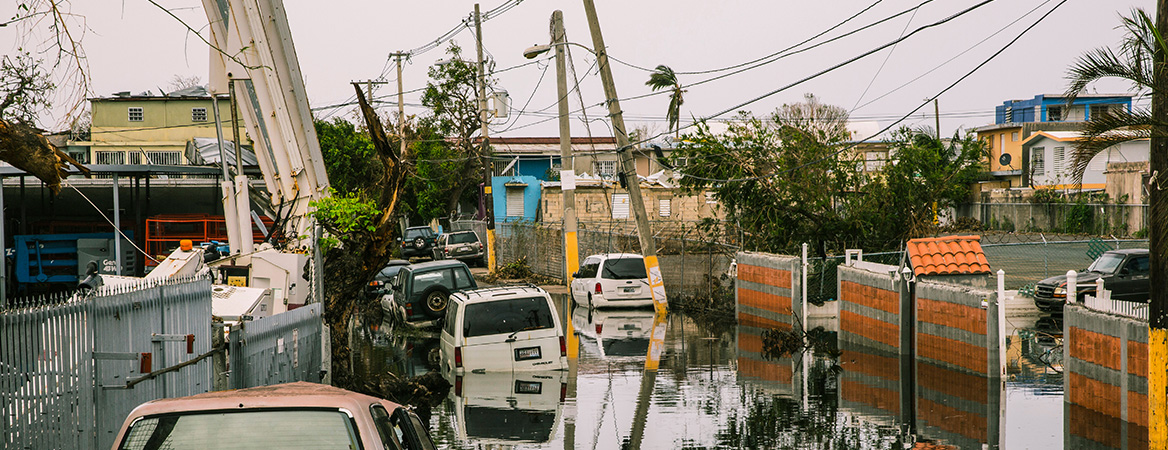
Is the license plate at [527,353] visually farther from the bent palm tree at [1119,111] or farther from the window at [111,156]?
the window at [111,156]

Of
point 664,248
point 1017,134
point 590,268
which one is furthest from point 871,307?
point 1017,134

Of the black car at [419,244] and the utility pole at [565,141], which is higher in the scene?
the utility pole at [565,141]

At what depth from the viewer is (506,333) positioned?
16625 mm

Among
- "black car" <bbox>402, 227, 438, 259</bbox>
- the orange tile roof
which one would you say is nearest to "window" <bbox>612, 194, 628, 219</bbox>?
"black car" <bbox>402, 227, 438, 259</bbox>

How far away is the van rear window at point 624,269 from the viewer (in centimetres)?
2802

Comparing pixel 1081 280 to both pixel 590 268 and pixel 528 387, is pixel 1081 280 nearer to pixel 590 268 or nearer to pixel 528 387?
pixel 590 268

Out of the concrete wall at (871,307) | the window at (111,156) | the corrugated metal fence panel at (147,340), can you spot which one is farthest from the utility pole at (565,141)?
the window at (111,156)

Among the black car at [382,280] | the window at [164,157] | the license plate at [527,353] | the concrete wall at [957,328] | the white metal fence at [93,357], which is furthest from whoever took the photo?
the window at [164,157]

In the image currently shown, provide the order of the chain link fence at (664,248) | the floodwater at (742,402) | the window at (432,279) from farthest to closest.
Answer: the chain link fence at (664,248)
the window at (432,279)
the floodwater at (742,402)

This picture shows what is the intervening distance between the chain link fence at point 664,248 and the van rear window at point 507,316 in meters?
11.0

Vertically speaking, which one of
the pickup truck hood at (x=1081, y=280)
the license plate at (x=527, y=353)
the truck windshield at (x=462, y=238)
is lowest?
the license plate at (x=527, y=353)

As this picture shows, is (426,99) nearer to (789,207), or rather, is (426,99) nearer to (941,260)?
(789,207)

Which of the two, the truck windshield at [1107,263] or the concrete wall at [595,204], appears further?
the concrete wall at [595,204]

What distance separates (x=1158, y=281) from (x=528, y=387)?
894 cm
